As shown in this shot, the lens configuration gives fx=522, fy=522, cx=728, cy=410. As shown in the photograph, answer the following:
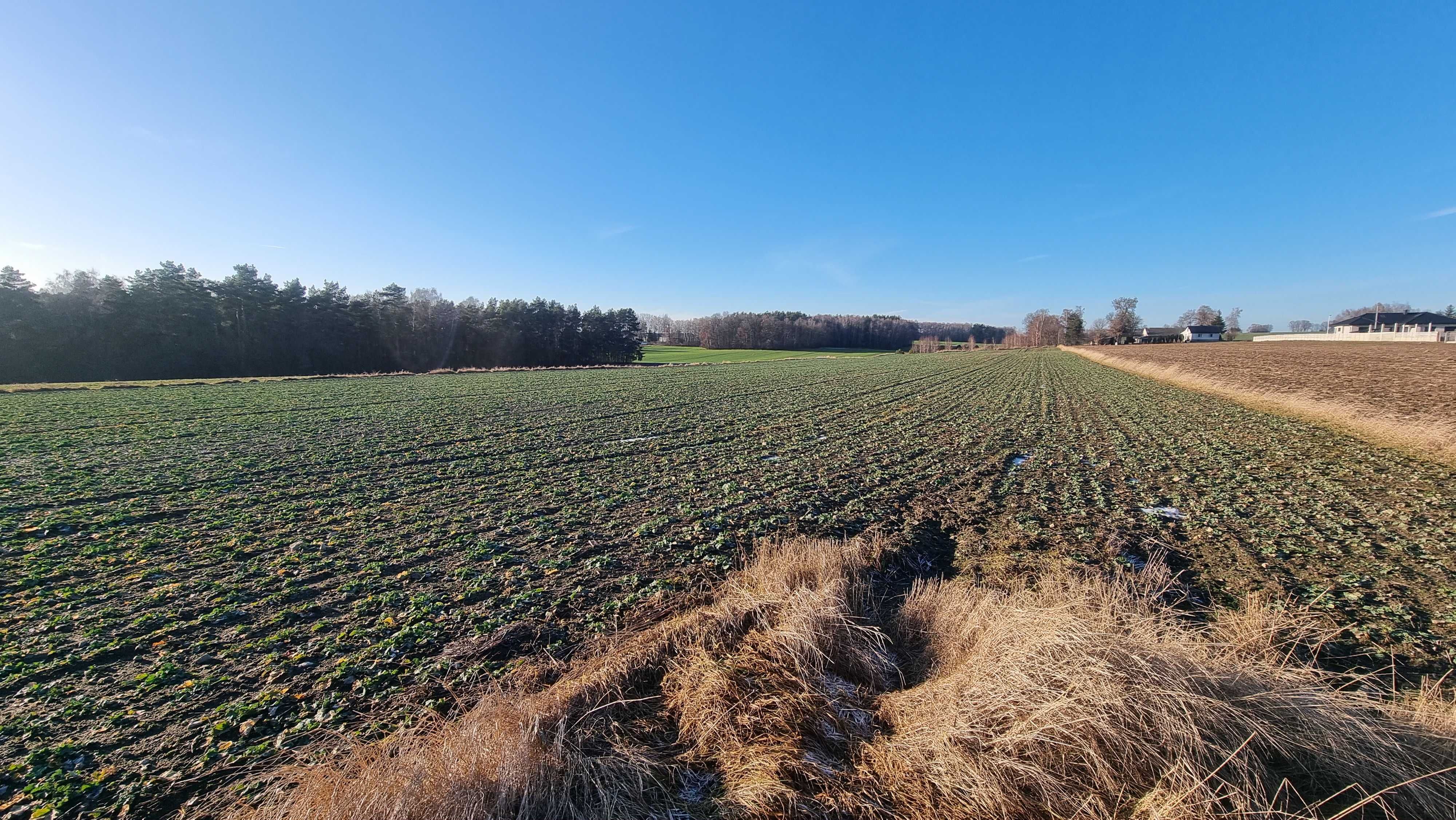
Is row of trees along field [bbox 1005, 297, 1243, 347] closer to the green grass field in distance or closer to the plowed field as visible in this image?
the green grass field in distance

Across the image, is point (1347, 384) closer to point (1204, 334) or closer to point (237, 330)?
point (237, 330)

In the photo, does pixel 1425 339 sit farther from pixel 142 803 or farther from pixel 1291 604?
pixel 142 803

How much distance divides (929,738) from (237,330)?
63.0 meters

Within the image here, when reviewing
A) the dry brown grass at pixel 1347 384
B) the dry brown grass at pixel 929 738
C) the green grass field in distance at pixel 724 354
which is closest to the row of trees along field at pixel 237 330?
the green grass field in distance at pixel 724 354

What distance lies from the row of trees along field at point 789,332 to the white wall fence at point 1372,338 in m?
56.5

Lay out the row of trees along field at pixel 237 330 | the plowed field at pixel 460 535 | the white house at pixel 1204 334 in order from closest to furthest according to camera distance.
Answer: the plowed field at pixel 460 535 < the row of trees along field at pixel 237 330 < the white house at pixel 1204 334

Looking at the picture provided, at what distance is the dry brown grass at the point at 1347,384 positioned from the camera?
1387 cm

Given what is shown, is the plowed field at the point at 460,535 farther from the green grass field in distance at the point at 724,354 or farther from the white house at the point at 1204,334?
the white house at the point at 1204,334

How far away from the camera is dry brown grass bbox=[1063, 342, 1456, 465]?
1387cm

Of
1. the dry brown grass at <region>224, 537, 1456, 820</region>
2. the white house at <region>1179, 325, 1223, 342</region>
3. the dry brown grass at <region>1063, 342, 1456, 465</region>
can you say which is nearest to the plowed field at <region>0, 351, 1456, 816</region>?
the dry brown grass at <region>224, 537, 1456, 820</region>

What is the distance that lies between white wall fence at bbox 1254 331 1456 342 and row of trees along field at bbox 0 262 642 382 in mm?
106075

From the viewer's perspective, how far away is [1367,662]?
4559 mm

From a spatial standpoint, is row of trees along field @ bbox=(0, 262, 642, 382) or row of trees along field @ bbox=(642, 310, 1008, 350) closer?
row of trees along field @ bbox=(0, 262, 642, 382)

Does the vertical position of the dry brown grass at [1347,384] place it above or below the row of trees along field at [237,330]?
below
